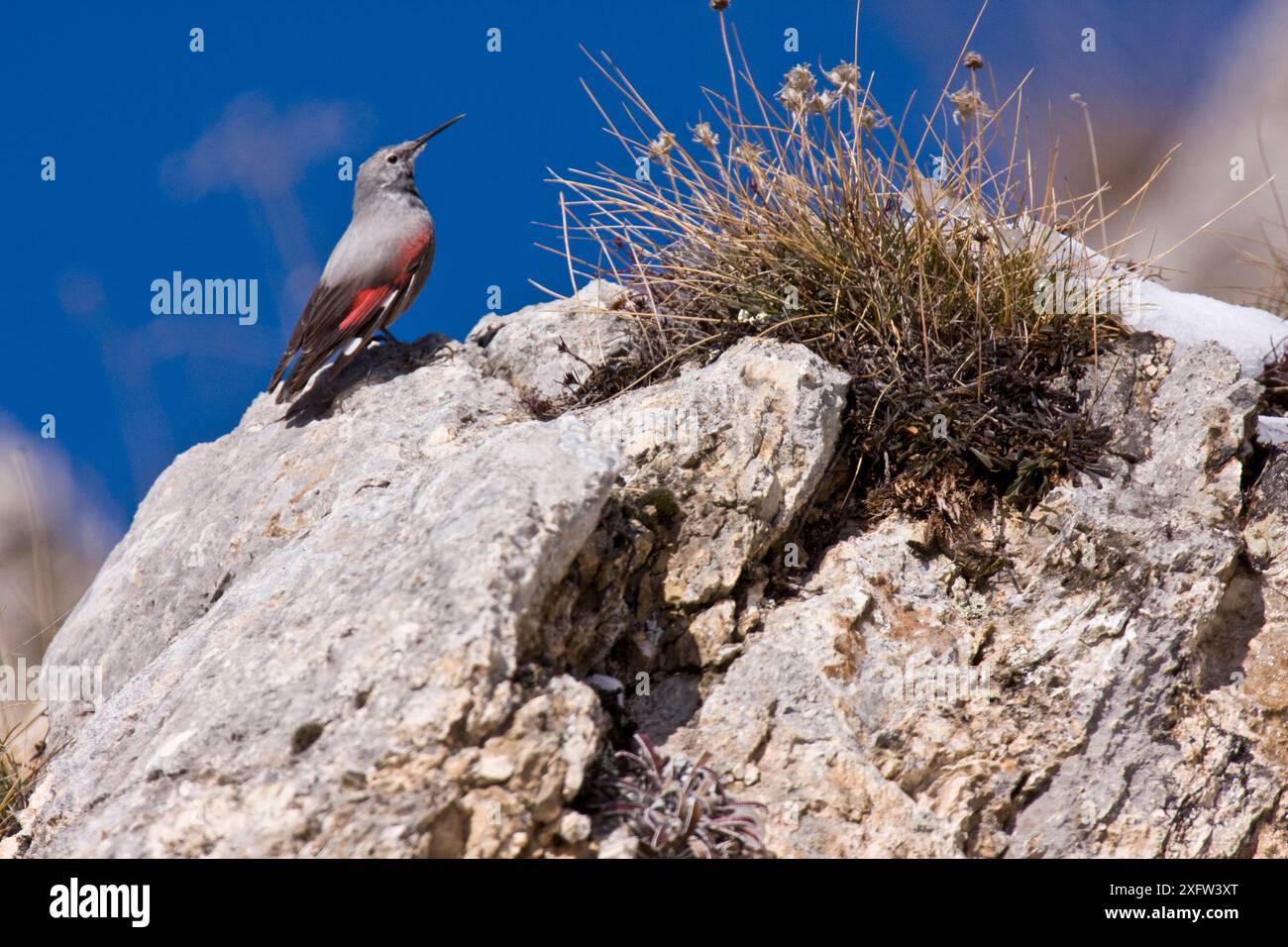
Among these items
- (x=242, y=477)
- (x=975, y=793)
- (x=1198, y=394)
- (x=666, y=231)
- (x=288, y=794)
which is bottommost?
(x=975, y=793)

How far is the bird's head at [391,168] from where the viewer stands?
6266 mm

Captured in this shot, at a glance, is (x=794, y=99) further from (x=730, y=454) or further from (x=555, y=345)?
(x=730, y=454)

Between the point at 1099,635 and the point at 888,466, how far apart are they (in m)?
0.91

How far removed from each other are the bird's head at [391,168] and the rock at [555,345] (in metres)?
1.23

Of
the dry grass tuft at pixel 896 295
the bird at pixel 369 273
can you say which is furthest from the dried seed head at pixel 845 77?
the bird at pixel 369 273

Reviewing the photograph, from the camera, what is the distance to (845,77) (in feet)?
14.7

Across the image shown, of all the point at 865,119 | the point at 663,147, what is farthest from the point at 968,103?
the point at 663,147

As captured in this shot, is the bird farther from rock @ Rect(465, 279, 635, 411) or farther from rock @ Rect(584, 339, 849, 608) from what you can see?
rock @ Rect(584, 339, 849, 608)

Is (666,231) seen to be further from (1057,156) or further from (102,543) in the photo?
(102,543)

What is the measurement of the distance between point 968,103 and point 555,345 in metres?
2.13

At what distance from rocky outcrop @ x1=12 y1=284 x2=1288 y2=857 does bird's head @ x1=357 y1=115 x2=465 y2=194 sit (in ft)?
8.17

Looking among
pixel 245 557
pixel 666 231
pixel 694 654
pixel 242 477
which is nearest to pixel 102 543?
pixel 242 477

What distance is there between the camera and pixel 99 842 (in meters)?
2.75

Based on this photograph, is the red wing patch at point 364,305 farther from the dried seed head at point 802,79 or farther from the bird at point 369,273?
the dried seed head at point 802,79
